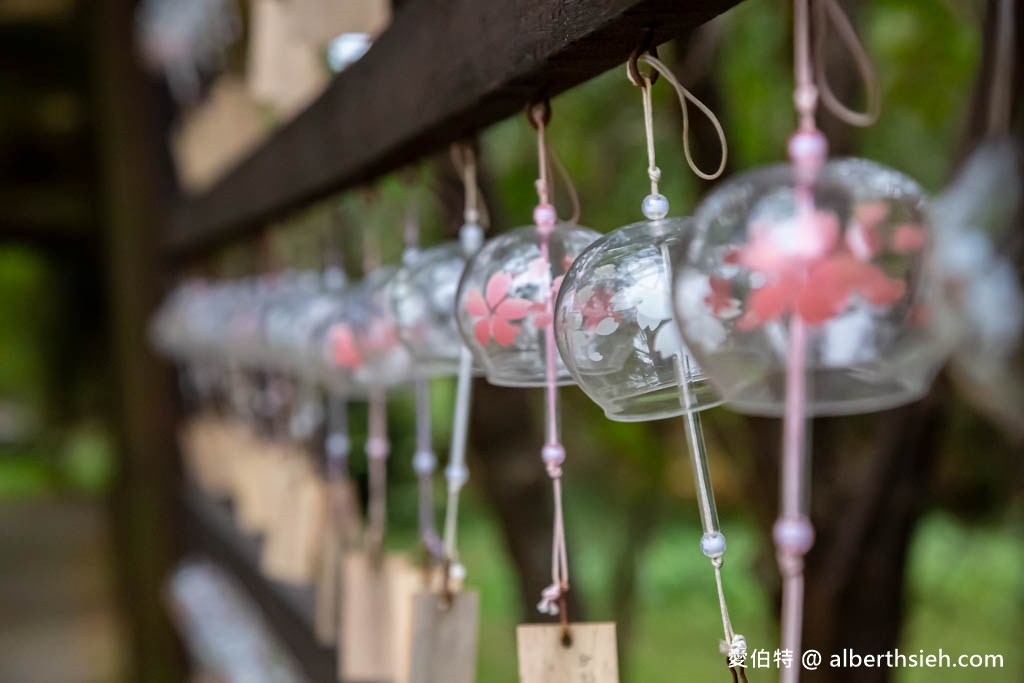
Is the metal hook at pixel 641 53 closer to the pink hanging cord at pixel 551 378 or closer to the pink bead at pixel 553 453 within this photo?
the pink hanging cord at pixel 551 378

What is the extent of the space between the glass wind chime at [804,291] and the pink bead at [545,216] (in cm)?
17

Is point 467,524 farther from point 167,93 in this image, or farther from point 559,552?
point 559,552

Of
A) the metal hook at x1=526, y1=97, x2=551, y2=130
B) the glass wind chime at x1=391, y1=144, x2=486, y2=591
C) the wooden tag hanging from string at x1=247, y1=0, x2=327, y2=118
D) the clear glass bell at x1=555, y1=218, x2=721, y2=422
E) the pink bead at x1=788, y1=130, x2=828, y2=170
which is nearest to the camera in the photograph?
the pink bead at x1=788, y1=130, x2=828, y2=170

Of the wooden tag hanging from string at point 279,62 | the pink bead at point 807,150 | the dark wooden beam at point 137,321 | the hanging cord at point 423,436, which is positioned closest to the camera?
the pink bead at point 807,150

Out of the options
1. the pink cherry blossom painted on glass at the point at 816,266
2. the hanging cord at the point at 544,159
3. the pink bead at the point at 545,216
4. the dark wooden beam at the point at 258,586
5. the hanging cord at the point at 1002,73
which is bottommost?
the dark wooden beam at the point at 258,586

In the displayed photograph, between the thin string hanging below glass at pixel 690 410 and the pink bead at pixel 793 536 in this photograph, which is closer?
the pink bead at pixel 793 536

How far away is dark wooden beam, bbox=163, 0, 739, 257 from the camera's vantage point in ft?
1.59

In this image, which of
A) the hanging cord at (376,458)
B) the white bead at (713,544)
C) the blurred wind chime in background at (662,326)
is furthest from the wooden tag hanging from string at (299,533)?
the white bead at (713,544)

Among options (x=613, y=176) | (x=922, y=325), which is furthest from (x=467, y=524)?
(x=922, y=325)

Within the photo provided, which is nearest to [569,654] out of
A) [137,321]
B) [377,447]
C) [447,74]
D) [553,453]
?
[553,453]

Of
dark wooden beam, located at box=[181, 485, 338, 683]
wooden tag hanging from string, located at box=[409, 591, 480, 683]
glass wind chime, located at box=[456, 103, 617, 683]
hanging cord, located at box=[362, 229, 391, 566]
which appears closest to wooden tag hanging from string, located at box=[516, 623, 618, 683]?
glass wind chime, located at box=[456, 103, 617, 683]

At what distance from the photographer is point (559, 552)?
580 millimetres

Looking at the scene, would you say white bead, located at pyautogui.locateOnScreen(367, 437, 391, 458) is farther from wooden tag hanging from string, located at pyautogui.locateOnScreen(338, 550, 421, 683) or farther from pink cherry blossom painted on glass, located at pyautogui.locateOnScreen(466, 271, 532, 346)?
pink cherry blossom painted on glass, located at pyautogui.locateOnScreen(466, 271, 532, 346)

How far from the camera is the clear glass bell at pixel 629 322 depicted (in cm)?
47
